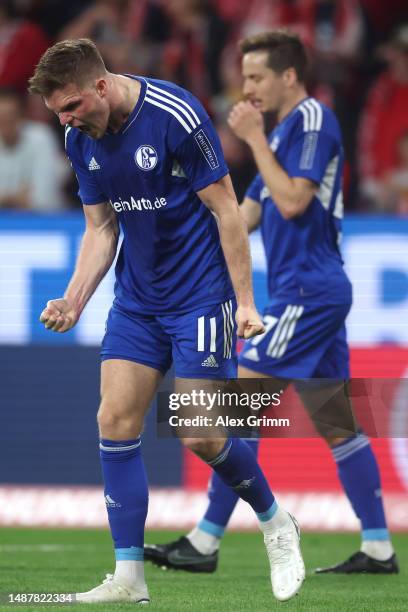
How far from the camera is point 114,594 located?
16.6ft

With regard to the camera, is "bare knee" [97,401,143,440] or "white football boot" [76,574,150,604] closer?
"white football boot" [76,574,150,604]

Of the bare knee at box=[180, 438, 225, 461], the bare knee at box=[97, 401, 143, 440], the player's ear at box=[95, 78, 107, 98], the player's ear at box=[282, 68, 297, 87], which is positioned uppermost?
the player's ear at box=[95, 78, 107, 98]

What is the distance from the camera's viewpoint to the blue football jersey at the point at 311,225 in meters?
6.54

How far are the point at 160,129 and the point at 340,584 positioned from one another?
2.26 meters

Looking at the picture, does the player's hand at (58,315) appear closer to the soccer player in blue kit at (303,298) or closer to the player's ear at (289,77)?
the soccer player in blue kit at (303,298)

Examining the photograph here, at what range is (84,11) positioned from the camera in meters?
12.3

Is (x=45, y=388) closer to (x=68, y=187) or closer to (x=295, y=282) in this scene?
(x=68, y=187)

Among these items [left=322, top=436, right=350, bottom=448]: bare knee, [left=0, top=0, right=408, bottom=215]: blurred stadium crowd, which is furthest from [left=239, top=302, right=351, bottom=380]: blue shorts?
[left=0, top=0, right=408, bottom=215]: blurred stadium crowd

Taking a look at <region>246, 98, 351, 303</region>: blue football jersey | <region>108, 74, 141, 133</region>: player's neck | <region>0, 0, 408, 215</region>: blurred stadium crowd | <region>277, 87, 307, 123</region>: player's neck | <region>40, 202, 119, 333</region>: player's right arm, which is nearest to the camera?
<region>108, 74, 141, 133</region>: player's neck

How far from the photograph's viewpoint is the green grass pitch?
17.1 ft

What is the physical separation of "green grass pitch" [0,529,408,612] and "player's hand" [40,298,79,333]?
1.04 meters

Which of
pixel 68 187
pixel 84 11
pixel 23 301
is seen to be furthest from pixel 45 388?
pixel 84 11

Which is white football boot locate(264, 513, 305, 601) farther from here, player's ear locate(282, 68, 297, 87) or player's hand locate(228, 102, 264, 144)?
player's ear locate(282, 68, 297, 87)

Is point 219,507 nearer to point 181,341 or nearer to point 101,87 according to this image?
point 181,341
